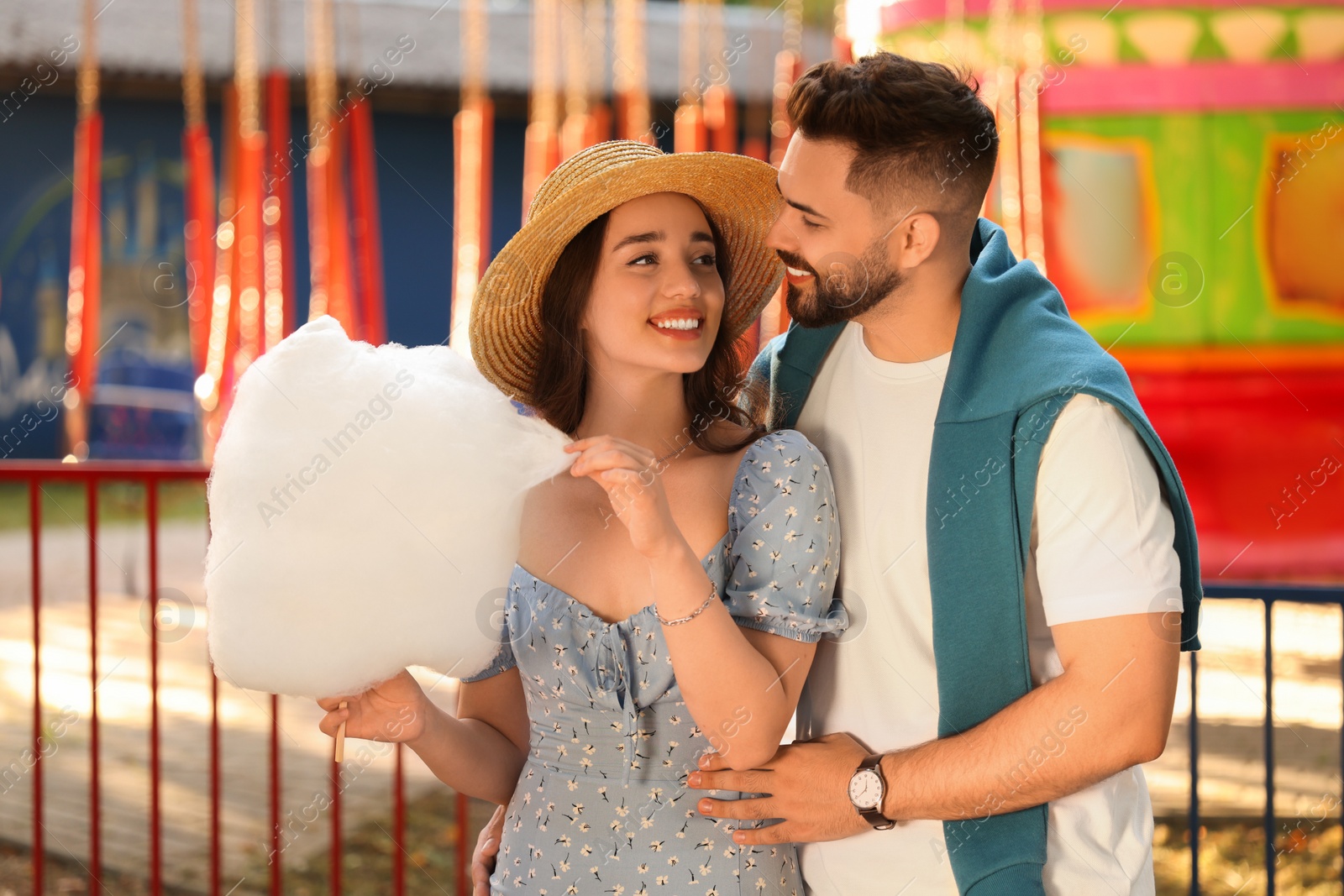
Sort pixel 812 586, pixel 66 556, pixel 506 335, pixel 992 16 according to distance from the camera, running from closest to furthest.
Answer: pixel 812 586 → pixel 506 335 → pixel 992 16 → pixel 66 556

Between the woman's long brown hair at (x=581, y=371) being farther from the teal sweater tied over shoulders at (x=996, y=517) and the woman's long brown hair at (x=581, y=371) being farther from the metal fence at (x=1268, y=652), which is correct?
the metal fence at (x=1268, y=652)

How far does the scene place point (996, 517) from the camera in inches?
61.6

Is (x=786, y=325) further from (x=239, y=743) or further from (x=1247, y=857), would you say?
(x=239, y=743)

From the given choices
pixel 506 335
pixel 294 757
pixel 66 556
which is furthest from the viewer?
pixel 66 556

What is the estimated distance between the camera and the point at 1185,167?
21.8 ft

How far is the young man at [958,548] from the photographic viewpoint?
4.92 ft

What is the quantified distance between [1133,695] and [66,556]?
387 inches

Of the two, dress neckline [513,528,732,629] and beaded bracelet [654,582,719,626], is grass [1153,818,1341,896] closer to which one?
dress neckline [513,528,732,629]

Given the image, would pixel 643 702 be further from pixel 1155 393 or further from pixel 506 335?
pixel 1155 393

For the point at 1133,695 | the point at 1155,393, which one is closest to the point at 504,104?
the point at 1155,393

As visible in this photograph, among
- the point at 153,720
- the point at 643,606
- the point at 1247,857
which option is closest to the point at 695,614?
the point at 643,606

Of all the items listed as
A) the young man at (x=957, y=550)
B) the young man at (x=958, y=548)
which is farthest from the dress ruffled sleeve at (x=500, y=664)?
the young man at (x=958, y=548)

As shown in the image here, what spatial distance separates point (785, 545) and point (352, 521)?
58cm

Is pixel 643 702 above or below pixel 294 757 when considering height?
above
